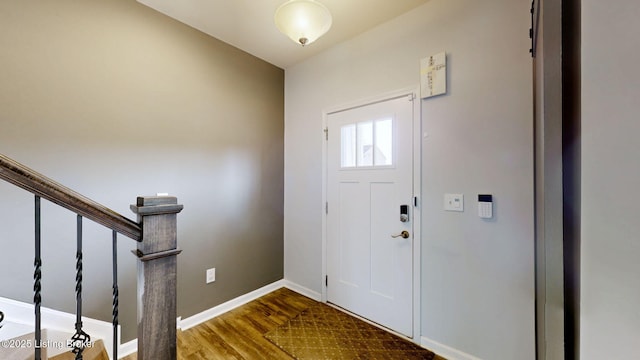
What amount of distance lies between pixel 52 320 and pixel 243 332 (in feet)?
4.17

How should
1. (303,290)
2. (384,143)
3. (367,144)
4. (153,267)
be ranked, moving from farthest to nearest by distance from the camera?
(303,290) < (367,144) < (384,143) < (153,267)

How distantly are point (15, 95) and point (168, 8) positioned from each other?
4.00 feet

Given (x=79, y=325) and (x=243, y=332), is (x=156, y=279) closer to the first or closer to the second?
(x=79, y=325)

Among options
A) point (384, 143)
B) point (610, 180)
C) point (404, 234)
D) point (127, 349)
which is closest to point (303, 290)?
point (404, 234)

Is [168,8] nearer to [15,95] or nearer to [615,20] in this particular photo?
[15,95]

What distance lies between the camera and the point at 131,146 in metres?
1.89

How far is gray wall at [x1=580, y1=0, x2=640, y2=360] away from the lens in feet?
1.19

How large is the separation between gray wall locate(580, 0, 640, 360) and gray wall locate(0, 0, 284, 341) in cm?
245

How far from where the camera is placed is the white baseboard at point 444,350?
1.71m

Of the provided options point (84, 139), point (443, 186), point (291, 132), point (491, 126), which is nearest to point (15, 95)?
point (84, 139)

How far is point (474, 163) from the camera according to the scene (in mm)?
1671

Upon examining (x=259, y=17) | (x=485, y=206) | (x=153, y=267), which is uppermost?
(x=259, y=17)

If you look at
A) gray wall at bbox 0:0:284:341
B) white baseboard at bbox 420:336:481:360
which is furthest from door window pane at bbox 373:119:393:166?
white baseboard at bbox 420:336:481:360

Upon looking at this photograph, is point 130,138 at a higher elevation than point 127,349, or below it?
higher
